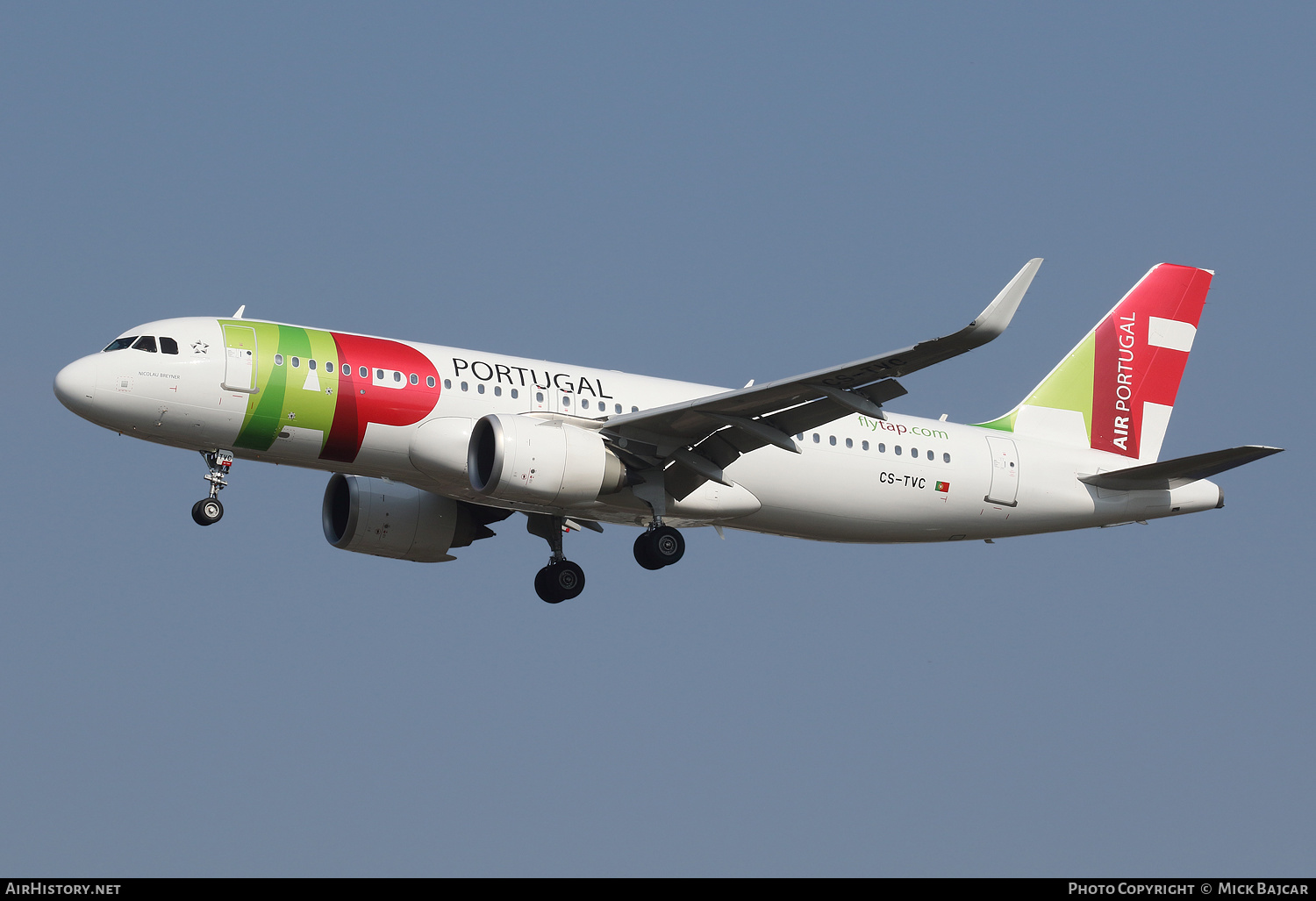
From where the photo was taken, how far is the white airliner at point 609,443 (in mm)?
30391

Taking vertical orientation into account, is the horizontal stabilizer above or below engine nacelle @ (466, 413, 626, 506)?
above

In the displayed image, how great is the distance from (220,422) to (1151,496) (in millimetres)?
20352

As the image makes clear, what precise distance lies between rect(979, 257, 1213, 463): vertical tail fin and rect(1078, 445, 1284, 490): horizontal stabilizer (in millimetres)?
1639

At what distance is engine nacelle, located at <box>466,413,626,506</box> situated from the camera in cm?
3041

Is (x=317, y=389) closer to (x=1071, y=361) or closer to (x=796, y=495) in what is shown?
(x=796, y=495)

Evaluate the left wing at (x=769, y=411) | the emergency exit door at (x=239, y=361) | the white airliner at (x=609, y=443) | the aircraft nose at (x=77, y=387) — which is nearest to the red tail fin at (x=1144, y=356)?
the white airliner at (x=609, y=443)

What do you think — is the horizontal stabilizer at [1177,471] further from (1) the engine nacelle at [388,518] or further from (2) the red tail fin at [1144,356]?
(1) the engine nacelle at [388,518]

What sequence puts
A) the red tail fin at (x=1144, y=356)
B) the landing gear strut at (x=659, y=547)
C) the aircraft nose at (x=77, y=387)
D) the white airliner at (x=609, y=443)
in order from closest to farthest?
the aircraft nose at (x=77, y=387) < the white airliner at (x=609, y=443) < the landing gear strut at (x=659, y=547) < the red tail fin at (x=1144, y=356)

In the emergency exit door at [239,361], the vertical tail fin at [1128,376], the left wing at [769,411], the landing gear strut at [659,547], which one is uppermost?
the vertical tail fin at [1128,376]

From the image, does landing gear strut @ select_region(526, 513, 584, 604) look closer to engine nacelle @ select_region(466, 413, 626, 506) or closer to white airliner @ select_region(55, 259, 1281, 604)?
white airliner @ select_region(55, 259, 1281, 604)

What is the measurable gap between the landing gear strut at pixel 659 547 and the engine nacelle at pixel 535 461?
5.83 ft

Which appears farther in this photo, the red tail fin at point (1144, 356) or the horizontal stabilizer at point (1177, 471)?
the red tail fin at point (1144, 356)

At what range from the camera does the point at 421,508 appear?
36.7 metres

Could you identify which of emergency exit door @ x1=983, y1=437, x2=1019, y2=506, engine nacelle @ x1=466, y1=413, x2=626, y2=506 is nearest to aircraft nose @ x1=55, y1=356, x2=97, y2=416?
engine nacelle @ x1=466, y1=413, x2=626, y2=506
